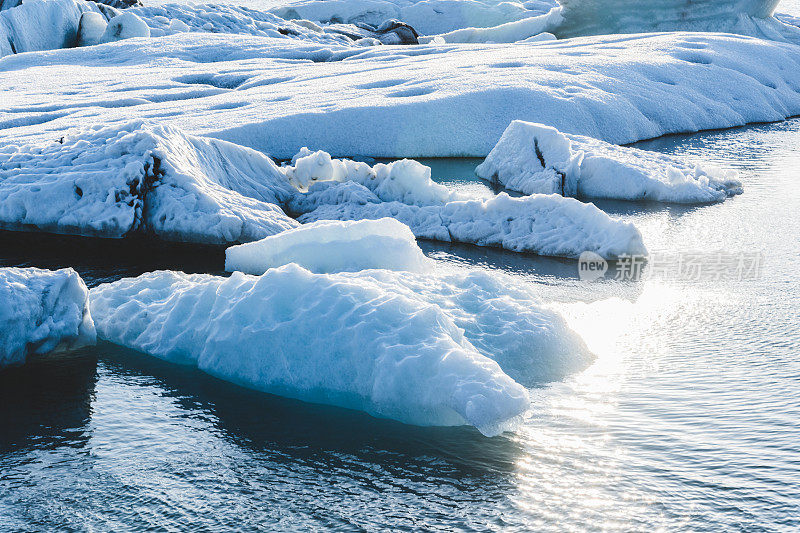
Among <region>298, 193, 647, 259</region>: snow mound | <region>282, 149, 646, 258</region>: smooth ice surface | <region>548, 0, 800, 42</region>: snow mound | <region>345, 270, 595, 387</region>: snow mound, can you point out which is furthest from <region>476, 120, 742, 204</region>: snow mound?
<region>548, 0, 800, 42</region>: snow mound

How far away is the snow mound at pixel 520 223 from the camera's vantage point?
19.5ft

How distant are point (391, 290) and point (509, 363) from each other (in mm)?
704

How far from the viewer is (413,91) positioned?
1078 centimetres

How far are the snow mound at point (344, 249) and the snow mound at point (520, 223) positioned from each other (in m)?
1.25

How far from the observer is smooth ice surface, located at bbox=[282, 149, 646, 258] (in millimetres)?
Result: 6031

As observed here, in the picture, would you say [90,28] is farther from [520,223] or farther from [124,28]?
[520,223]

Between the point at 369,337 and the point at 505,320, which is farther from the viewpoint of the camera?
the point at 505,320

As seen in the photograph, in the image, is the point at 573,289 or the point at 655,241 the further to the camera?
the point at 655,241

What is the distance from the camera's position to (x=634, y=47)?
13.7 m

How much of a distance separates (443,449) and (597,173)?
16.7 feet

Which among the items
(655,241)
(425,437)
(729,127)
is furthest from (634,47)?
(425,437)

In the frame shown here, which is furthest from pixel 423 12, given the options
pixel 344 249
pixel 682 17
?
pixel 344 249

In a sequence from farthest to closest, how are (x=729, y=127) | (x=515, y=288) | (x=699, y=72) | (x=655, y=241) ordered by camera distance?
(x=699, y=72)
(x=729, y=127)
(x=655, y=241)
(x=515, y=288)

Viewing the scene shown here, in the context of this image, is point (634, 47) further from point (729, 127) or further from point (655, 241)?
point (655, 241)
